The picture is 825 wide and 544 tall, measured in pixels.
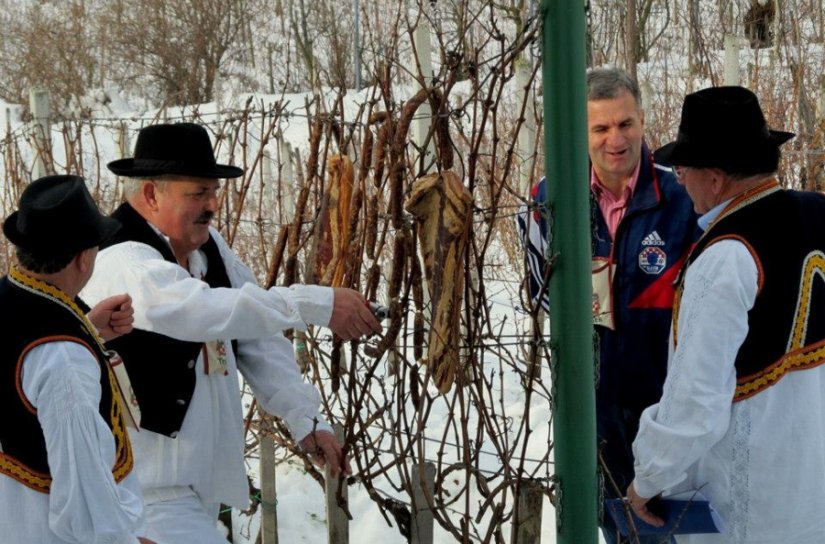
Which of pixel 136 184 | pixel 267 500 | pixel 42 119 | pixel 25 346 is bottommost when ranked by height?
pixel 267 500

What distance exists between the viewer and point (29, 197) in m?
2.70

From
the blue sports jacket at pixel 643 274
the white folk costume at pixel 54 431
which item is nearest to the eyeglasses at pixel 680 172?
the blue sports jacket at pixel 643 274

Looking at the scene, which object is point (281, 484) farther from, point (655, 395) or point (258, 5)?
point (258, 5)

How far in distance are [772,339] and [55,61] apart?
18.0 meters

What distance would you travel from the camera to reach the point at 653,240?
340 cm

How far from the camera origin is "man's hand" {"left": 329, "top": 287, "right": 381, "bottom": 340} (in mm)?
3170

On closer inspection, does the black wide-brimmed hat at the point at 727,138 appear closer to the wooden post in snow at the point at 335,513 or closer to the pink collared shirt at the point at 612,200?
the pink collared shirt at the point at 612,200

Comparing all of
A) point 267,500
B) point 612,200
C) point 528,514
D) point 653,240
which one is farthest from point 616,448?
point 267,500

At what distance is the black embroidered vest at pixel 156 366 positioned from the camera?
321 centimetres

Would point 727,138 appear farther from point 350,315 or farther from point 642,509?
point 350,315

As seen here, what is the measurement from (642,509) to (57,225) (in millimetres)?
1672

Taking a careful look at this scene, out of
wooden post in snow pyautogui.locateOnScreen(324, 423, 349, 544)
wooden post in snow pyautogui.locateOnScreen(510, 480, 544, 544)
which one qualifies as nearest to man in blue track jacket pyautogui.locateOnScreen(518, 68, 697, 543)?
wooden post in snow pyautogui.locateOnScreen(510, 480, 544, 544)

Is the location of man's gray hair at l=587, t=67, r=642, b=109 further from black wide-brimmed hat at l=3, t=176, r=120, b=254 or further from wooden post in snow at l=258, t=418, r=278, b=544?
wooden post in snow at l=258, t=418, r=278, b=544

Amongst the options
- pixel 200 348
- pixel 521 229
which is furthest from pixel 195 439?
pixel 521 229
